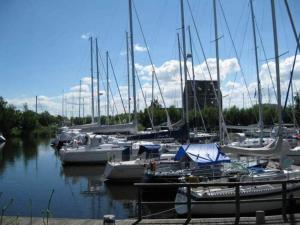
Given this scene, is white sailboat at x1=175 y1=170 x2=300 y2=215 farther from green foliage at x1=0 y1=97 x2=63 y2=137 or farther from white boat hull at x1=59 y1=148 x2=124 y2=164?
green foliage at x1=0 y1=97 x2=63 y2=137

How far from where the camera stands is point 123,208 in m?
21.9

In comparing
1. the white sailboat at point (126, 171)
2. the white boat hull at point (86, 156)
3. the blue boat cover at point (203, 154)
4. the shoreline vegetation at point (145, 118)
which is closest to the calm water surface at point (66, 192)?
the white sailboat at point (126, 171)

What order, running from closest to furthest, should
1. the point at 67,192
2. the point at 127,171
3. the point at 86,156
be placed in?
the point at 67,192, the point at 127,171, the point at 86,156

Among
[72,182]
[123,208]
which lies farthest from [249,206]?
[72,182]

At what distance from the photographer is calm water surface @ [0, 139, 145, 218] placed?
2139cm

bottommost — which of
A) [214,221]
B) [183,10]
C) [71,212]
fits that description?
[71,212]

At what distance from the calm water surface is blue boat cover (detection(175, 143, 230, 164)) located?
13.0 ft

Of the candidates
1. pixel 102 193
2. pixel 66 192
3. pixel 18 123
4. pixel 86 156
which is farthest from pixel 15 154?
pixel 18 123

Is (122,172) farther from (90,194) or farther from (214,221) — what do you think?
(214,221)

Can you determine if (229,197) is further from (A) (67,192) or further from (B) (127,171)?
(A) (67,192)

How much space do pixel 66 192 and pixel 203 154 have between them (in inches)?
370

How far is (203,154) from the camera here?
81.0ft

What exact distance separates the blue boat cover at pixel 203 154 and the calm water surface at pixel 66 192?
397 centimetres

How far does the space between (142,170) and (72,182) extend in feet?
21.1
